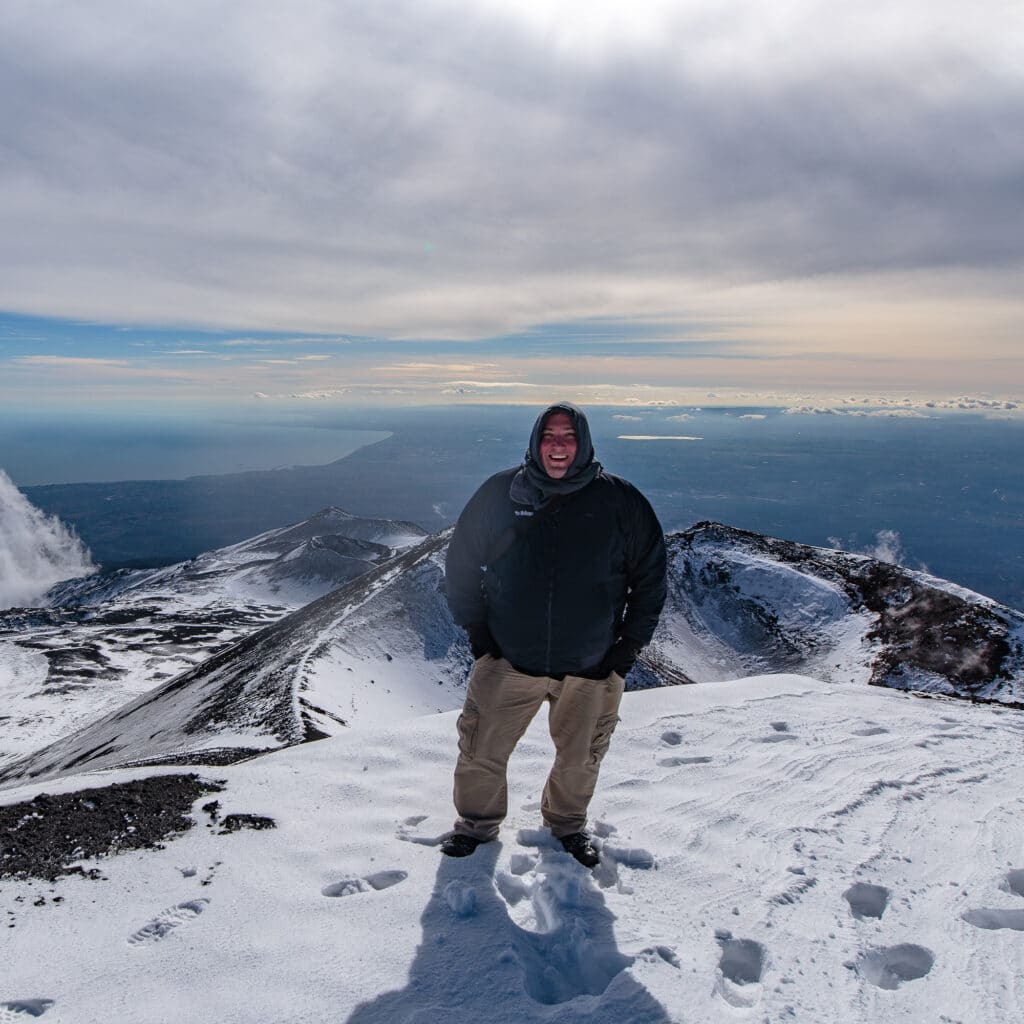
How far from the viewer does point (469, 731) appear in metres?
6.10

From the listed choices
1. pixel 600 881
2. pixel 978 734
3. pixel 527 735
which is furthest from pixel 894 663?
pixel 600 881

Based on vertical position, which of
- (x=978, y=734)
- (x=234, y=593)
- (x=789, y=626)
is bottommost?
(x=234, y=593)

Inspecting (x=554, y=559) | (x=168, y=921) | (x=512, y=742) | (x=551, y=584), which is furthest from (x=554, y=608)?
(x=168, y=921)

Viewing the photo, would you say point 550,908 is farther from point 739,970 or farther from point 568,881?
point 739,970

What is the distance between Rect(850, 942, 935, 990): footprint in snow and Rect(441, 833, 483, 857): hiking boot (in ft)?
10.5

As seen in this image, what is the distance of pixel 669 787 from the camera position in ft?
24.8

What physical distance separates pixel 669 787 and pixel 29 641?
3855 inches

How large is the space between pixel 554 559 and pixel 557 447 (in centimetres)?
103

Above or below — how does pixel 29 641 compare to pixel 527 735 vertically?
below

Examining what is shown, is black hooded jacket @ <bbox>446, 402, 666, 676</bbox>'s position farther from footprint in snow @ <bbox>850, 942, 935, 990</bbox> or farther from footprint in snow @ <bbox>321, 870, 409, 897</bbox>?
footprint in snow @ <bbox>850, 942, 935, 990</bbox>

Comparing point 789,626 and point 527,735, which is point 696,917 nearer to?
point 527,735

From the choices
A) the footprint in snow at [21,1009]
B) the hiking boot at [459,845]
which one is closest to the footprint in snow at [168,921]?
the footprint in snow at [21,1009]

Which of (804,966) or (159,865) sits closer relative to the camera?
(804,966)

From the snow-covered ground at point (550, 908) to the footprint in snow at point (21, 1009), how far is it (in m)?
0.01
